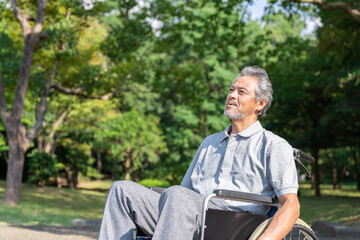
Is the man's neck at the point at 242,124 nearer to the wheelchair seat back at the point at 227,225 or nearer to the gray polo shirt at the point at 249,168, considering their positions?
the gray polo shirt at the point at 249,168

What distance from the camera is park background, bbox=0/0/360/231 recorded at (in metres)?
12.2

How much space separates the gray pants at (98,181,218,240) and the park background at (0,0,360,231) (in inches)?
260

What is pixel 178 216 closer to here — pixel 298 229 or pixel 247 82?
pixel 298 229

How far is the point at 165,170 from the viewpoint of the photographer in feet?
88.5

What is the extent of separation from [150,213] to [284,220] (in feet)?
2.27

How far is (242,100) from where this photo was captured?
280 cm

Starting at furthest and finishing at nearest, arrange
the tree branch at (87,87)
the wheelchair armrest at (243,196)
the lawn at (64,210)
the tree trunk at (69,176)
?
the tree trunk at (69,176) < the tree branch at (87,87) < the lawn at (64,210) < the wheelchair armrest at (243,196)

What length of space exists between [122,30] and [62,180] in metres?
16.4

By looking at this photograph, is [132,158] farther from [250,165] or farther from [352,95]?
[250,165]

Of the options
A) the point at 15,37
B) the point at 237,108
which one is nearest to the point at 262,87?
the point at 237,108

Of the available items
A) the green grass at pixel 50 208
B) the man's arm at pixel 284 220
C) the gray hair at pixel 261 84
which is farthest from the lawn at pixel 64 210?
the man's arm at pixel 284 220

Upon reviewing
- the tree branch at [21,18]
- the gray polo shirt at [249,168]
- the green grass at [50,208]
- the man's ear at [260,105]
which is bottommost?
the green grass at [50,208]

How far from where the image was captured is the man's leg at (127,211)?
2514mm

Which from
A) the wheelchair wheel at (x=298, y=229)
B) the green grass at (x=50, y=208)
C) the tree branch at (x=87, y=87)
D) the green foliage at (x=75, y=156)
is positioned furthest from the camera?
the green foliage at (x=75, y=156)
